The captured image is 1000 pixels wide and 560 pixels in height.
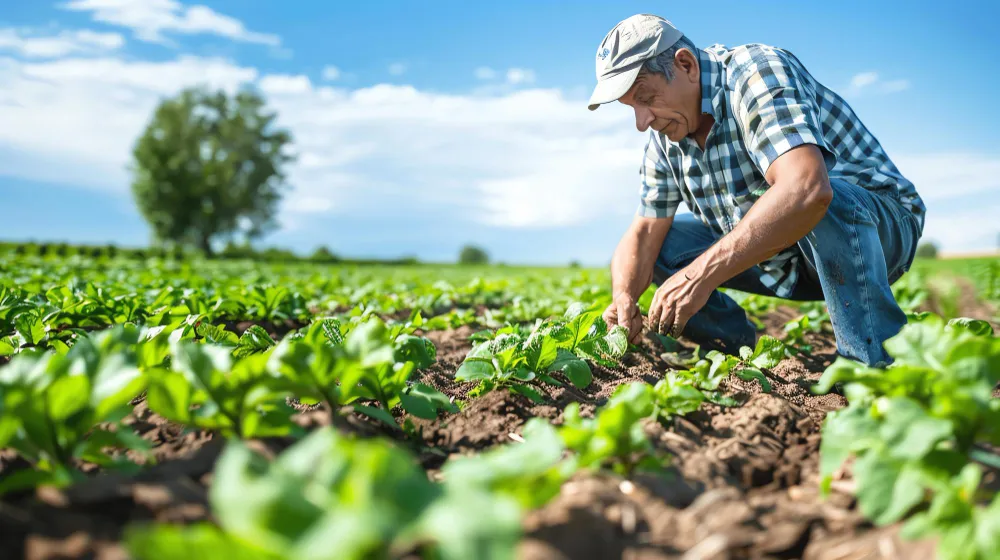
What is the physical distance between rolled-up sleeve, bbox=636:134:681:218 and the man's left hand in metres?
1.06

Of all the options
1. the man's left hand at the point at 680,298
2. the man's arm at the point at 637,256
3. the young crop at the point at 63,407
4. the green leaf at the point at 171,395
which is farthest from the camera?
the man's arm at the point at 637,256

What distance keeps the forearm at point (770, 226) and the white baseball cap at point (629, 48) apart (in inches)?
35.2

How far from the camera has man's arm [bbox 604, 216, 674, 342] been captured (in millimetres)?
3961

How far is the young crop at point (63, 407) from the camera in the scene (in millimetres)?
1459

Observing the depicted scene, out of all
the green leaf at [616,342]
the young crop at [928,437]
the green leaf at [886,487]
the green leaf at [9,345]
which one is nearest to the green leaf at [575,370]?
the green leaf at [616,342]

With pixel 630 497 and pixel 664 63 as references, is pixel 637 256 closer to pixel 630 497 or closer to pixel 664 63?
pixel 664 63

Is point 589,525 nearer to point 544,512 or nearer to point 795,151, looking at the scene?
point 544,512

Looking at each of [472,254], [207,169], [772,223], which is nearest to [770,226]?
[772,223]

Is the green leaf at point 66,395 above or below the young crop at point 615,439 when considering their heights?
above

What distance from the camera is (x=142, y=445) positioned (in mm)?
1599

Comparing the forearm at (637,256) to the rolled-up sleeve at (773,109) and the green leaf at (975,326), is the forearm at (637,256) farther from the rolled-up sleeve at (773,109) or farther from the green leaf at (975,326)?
the green leaf at (975,326)

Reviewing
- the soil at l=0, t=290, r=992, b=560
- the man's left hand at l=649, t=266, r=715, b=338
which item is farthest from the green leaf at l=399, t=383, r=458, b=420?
the man's left hand at l=649, t=266, r=715, b=338

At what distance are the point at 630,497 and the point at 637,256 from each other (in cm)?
261

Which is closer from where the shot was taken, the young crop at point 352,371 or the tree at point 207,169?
the young crop at point 352,371
